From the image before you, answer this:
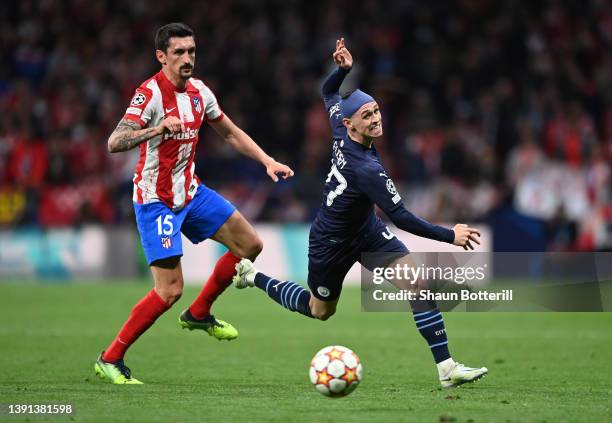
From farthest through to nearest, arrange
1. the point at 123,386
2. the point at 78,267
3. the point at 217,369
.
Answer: the point at 78,267 < the point at 217,369 < the point at 123,386

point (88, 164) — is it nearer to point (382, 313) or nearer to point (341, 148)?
point (382, 313)

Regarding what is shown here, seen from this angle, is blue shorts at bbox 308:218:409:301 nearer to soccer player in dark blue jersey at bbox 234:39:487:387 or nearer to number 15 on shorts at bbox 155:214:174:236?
soccer player in dark blue jersey at bbox 234:39:487:387

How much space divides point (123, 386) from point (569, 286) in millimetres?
6044

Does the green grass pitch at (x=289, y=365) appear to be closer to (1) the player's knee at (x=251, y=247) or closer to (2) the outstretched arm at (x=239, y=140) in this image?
(1) the player's knee at (x=251, y=247)

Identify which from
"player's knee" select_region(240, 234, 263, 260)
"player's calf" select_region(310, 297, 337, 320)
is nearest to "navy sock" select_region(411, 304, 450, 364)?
"player's calf" select_region(310, 297, 337, 320)

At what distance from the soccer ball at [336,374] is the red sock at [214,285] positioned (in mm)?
2108

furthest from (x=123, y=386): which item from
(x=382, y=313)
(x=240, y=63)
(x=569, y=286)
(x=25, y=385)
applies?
(x=240, y=63)

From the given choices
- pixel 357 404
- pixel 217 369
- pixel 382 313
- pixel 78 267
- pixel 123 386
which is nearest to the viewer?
pixel 357 404

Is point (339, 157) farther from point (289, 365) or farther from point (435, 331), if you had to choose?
point (289, 365)

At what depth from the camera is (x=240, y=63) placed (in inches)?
882

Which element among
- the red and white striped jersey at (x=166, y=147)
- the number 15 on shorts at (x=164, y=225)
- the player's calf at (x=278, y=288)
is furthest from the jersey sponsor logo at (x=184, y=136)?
the player's calf at (x=278, y=288)

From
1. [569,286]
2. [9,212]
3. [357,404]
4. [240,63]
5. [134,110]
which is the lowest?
[357,404]

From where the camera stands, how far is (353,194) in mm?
8453

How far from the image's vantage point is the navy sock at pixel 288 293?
9023 millimetres
